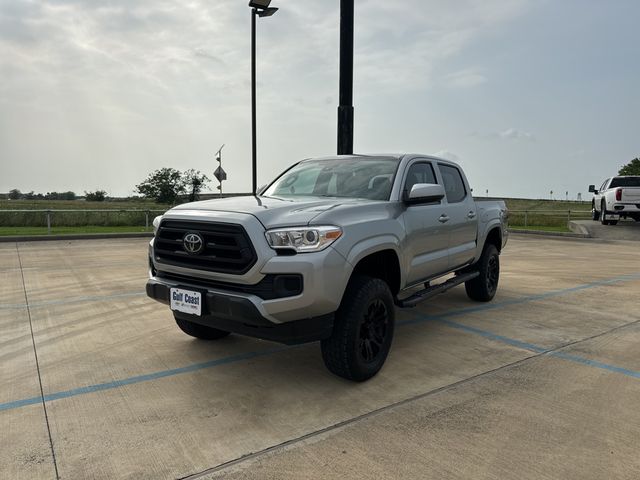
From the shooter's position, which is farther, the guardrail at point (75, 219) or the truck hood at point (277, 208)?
the guardrail at point (75, 219)

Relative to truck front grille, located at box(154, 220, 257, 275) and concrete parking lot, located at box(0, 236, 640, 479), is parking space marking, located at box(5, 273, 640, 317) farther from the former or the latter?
truck front grille, located at box(154, 220, 257, 275)

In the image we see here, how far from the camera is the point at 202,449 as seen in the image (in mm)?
2777

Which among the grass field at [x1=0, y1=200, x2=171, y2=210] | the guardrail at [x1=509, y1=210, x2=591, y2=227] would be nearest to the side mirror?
the grass field at [x1=0, y1=200, x2=171, y2=210]

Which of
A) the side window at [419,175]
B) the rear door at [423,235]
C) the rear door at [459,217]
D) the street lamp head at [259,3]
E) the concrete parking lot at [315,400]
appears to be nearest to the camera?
the concrete parking lot at [315,400]

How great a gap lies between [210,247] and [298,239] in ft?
2.20

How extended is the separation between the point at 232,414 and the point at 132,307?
3448 mm

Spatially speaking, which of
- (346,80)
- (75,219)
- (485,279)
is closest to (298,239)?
(485,279)

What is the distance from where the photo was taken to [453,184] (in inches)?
231

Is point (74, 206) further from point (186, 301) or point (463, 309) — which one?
point (186, 301)

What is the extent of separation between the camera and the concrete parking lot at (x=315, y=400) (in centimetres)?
266

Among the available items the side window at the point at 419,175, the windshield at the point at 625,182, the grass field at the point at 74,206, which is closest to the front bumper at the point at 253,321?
the side window at the point at 419,175

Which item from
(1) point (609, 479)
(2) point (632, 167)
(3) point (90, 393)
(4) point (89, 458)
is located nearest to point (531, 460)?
(1) point (609, 479)

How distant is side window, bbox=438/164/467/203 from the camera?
5621 millimetres

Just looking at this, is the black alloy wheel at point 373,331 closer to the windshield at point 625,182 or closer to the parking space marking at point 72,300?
the parking space marking at point 72,300
